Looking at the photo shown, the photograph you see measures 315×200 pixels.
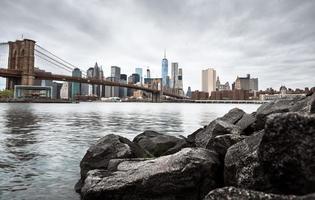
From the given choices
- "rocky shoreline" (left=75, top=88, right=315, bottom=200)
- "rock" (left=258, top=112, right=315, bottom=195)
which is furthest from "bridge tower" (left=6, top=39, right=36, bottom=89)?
"rock" (left=258, top=112, right=315, bottom=195)

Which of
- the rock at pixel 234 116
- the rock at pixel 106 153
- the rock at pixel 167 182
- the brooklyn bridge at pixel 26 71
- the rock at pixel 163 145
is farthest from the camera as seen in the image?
the brooklyn bridge at pixel 26 71

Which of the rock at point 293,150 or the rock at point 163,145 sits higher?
the rock at point 293,150

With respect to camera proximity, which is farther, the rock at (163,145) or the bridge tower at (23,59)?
the bridge tower at (23,59)

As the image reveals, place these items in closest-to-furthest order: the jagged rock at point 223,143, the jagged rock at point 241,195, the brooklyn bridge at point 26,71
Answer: the jagged rock at point 241,195, the jagged rock at point 223,143, the brooklyn bridge at point 26,71

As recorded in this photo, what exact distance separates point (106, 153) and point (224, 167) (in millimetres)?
3828

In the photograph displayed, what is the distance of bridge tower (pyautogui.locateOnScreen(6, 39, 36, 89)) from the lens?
353 feet

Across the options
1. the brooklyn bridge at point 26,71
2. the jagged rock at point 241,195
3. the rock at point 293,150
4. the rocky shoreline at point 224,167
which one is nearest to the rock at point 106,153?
the rocky shoreline at point 224,167

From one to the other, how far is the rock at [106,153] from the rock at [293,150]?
15.9ft

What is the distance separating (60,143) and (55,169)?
6.13m

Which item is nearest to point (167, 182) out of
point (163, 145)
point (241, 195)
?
point (241, 195)

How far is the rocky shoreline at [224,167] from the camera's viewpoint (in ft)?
13.9

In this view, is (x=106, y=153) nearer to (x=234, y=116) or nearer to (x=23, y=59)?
(x=234, y=116)

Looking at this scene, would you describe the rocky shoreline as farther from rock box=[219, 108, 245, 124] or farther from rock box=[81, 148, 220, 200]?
rock box=[219, 108, 245, 124]

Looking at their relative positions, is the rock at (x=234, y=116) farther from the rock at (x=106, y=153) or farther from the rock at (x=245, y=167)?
the rock at (x=245, y=167)
